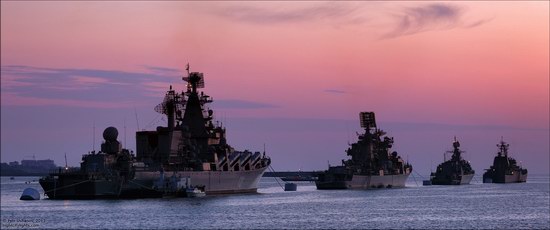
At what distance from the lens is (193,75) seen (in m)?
133

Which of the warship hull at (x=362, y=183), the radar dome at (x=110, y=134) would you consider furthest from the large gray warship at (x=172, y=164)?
the warship hull at (x=362, y=183)

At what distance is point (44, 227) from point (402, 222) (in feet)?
102

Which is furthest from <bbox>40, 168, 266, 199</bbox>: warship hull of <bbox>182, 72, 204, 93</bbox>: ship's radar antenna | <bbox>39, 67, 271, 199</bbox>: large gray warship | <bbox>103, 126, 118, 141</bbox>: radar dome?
<bbox>182, 72, 204, 93</bbox>: ship's radar antenna

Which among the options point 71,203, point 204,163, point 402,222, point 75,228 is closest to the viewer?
point 75,228

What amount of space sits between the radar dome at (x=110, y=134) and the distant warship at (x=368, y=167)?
192ft

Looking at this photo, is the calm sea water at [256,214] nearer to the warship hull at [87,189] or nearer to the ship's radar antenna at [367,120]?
the warship hull at [87,189]

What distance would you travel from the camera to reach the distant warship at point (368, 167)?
163625 mm

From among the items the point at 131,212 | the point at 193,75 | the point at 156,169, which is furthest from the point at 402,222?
the point at 193,75

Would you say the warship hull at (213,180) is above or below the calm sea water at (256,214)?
above

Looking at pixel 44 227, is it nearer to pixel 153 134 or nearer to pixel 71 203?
pixel 71 203

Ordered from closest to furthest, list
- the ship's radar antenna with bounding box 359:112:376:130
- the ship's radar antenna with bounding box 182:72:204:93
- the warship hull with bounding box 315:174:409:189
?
the ship's radar antenna with bounding box 182:72:204:93, the warship hull with bounding box 315:174:409:189, the ship's radar antenna with bounding box 359:112:376:130

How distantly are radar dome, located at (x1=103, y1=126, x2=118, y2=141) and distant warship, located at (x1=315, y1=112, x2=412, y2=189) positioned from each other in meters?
58.5

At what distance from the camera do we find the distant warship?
537 ft

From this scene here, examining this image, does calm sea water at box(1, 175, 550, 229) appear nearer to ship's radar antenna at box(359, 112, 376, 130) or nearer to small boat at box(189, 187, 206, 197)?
small boat at box(189, 187, 206, 197)
